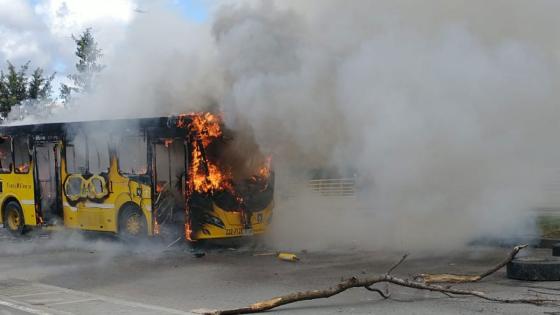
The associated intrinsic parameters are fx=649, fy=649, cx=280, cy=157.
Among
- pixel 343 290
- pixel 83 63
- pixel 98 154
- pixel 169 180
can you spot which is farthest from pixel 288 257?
pixel 83 63

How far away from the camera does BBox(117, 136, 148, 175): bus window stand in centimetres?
1217

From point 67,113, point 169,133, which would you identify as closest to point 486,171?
point 169,133

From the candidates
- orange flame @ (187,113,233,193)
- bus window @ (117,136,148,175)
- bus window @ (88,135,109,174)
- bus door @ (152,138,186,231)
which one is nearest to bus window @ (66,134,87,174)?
bus window @ (88,135,109,174)

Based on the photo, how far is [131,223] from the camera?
1254 centimetres

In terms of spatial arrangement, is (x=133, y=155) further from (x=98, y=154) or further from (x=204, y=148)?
(x=204, y=148)

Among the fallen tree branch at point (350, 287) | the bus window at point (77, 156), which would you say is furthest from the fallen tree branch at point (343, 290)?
the bus window at point (77, 156)

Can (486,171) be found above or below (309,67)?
below

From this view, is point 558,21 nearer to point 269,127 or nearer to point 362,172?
point 362,172

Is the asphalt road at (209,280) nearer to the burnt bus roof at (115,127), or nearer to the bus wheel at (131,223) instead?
the bus wheel at (131,223)

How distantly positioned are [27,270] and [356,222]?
6.71 meters

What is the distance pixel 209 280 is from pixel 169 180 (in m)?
3.16

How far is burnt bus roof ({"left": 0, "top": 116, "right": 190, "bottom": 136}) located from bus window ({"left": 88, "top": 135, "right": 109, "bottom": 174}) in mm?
226

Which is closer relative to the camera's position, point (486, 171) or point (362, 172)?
point (486, 171)

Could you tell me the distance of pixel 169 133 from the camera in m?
11.8
